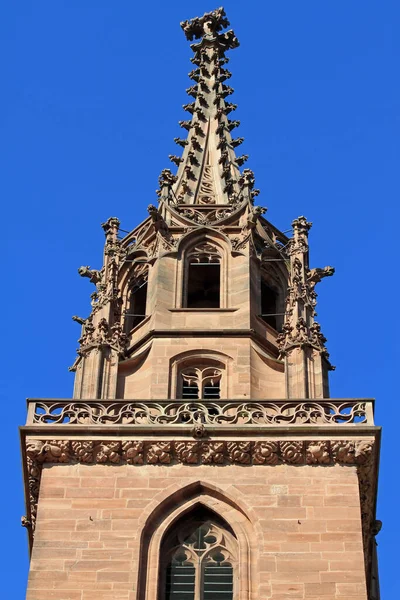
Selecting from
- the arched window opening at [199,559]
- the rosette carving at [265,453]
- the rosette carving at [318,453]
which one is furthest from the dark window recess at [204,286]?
the arched window opening at [199,559]

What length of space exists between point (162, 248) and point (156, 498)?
24.8 ft

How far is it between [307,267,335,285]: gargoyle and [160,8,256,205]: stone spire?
7.91ft

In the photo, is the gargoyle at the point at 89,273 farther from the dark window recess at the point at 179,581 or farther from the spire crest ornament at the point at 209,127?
the dark window recess at the point at 179,581

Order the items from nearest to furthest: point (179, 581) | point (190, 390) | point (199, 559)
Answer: point (179, 581)
point (199, 559)
point (190, 390)

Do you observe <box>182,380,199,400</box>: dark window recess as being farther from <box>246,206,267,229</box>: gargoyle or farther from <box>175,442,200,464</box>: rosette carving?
<box>246,206,267,229</box>: gargoyle

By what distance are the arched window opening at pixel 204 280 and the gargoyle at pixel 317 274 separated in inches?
68.2

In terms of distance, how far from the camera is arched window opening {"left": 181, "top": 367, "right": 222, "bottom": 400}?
37.1 m

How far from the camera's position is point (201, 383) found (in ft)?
122

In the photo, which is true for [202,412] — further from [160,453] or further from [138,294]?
[138,294]

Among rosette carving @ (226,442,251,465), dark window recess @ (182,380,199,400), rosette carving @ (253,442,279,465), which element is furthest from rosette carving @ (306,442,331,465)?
dark window recess @ (182,380,199,400)

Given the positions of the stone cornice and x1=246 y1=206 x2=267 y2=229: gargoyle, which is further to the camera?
x1=246 y1=206 x2=267 y2=229: gargoyle

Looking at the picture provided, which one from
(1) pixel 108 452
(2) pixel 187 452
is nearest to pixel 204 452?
(2) pixel 187 452

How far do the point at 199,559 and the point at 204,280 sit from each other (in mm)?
8767

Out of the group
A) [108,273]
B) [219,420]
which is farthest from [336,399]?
[108,273]
